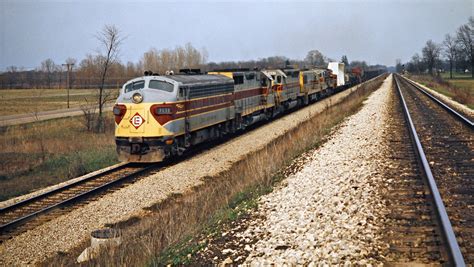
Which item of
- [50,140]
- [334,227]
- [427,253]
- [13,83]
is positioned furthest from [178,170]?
[13,83]

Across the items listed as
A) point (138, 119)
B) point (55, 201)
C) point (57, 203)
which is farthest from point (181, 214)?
point (138, 119)

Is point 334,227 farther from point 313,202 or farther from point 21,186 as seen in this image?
point 21,186

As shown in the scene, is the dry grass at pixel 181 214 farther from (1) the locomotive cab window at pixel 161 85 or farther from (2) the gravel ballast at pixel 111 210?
(1) the locomotive cab window at pixel 161 85

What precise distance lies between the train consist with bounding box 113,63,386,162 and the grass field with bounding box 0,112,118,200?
88.8 inches

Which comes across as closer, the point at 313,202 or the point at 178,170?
the point at 313,202

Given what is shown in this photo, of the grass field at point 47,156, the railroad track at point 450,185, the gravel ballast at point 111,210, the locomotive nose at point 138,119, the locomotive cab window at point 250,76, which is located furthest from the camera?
the locomotive cab window at point 250,76

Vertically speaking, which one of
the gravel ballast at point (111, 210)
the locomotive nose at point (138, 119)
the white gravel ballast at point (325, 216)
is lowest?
the gravel ballast at point (111, 210)

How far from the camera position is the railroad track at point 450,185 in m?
5.38

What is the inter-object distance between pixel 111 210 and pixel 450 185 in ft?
24.0

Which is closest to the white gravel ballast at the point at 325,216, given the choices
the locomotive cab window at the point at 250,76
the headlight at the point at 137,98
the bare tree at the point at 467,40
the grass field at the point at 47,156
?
the headlight at the point at 137,98

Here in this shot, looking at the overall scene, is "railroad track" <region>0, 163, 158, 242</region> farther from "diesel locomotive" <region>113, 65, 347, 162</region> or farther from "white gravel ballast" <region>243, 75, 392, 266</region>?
"white gravel ballast" <region>243, 75, 392, 266</region>

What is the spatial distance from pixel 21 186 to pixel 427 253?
1213 cm

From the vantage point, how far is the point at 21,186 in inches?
541

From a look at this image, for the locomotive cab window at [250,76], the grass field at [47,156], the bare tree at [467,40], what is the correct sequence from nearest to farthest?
the grass field at [47,156] < the locomotive cab window at [250,76] < the bare tree at [467,40]
